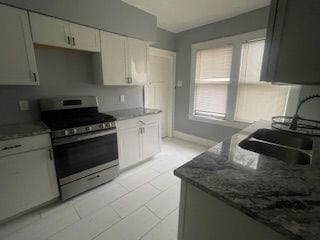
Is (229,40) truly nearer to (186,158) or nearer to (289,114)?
(289,114)

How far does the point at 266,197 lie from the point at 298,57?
29.8 inches

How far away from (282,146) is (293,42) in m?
0.87

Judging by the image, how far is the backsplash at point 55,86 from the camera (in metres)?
1.92

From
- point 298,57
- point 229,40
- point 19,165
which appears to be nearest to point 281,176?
point 298,57

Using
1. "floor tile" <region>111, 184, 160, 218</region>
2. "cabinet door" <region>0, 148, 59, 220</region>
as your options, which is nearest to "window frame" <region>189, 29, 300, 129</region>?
"floor tile" <region>111, 184, 160, 218</region>

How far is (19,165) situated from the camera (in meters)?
1.59

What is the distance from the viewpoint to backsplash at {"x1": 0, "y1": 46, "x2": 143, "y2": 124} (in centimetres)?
192

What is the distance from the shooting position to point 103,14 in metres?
2.15

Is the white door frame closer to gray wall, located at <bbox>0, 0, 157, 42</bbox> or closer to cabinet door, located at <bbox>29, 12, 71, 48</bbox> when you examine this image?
gray wall, located at <bbox>0, 0, 157, 42</bbox>

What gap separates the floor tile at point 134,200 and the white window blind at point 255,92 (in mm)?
2123

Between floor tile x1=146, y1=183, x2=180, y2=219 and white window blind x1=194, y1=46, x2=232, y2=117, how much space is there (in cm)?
195

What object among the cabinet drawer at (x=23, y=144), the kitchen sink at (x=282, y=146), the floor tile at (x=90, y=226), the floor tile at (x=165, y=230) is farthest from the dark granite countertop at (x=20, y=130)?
the kitchen sink at (x=282, y=146)

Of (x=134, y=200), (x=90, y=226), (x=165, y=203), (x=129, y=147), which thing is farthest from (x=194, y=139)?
(x=90, y=226)

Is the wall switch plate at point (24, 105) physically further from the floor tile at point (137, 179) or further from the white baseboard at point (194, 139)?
the white baseboard at point (194, 139)
